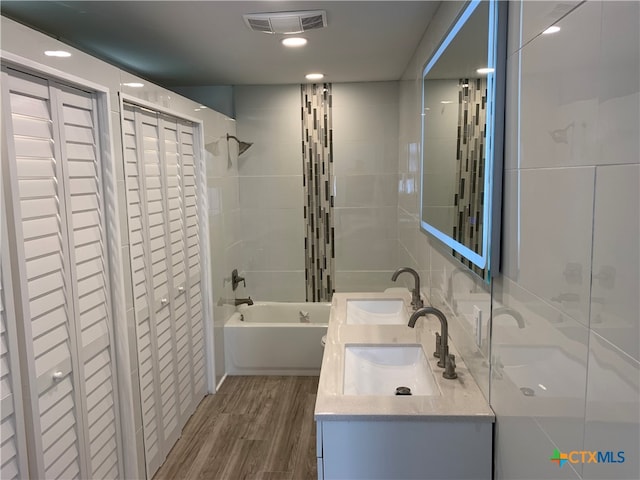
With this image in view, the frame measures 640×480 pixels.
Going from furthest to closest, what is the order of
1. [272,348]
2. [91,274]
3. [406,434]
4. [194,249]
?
[272,348], [194,249], [91,274], [406,434]

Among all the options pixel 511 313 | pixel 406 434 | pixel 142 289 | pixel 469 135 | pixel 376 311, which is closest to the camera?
pixel 511 313

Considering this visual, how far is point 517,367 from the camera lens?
3.63ft

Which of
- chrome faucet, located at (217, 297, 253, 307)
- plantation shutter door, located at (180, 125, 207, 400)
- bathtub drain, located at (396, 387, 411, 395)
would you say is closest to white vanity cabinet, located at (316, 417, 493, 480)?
bathtub drain, located at (396, 387, 411, 395)

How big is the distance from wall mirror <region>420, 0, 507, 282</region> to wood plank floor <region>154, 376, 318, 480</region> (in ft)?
4.88

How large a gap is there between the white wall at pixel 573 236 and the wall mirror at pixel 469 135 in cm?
4

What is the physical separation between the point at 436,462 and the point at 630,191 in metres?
1.01

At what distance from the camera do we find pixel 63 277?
162 centimetres

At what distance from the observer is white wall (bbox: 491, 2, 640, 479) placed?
0.66 m

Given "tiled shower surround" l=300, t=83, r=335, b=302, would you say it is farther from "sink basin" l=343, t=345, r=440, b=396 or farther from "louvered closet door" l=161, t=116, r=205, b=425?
"sink basin" l=343, t=345, r=440, b=396

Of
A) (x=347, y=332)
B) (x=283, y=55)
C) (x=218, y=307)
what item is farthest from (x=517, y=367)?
(x=218, y=307)

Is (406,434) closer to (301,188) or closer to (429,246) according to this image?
(429,246)

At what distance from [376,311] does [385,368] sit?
2.47 feet

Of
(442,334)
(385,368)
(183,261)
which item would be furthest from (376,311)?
(183,261)

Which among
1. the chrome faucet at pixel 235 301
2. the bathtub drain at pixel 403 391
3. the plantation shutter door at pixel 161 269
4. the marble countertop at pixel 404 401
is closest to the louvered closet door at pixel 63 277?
the plantation shutter door at pixel 161 269
